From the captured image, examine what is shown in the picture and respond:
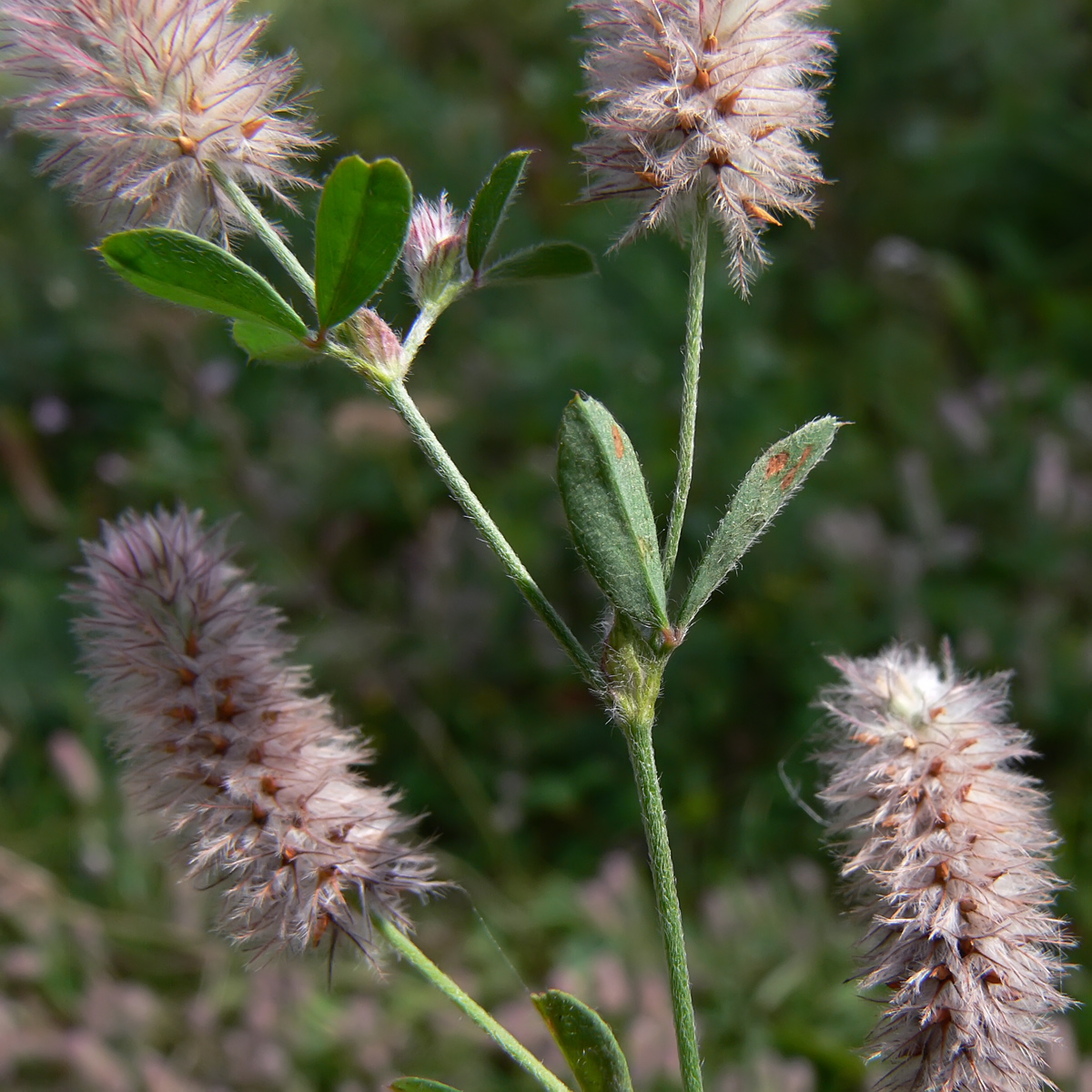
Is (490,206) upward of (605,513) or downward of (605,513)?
upward

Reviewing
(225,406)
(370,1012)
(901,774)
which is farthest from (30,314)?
(901,774)

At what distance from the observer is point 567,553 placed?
117 inches

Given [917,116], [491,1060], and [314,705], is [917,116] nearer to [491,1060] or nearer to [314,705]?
[491,1060]

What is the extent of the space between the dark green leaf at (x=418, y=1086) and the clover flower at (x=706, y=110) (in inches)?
27.3

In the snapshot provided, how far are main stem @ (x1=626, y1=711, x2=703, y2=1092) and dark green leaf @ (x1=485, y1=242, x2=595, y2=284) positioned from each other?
15.9 inches

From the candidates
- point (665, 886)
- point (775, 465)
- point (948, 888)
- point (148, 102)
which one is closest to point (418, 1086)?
point (665, 886)

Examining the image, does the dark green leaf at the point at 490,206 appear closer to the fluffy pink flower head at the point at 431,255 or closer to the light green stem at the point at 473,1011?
the fluffy pink flower head at the point at 431,255

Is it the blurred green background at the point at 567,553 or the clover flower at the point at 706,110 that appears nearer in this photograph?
the clover flower at the point at 706,110

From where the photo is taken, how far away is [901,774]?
34.6 inches

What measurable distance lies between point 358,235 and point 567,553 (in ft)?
7.06

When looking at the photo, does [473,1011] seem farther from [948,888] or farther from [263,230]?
[263,230]

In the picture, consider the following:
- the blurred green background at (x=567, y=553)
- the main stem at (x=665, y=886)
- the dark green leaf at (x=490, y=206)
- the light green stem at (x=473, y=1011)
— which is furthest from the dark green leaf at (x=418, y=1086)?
the blurred green background at (x=567, y=553)

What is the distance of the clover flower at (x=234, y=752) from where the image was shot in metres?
0.91

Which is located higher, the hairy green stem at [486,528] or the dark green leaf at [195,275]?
the dark green leaf at [195,275]
